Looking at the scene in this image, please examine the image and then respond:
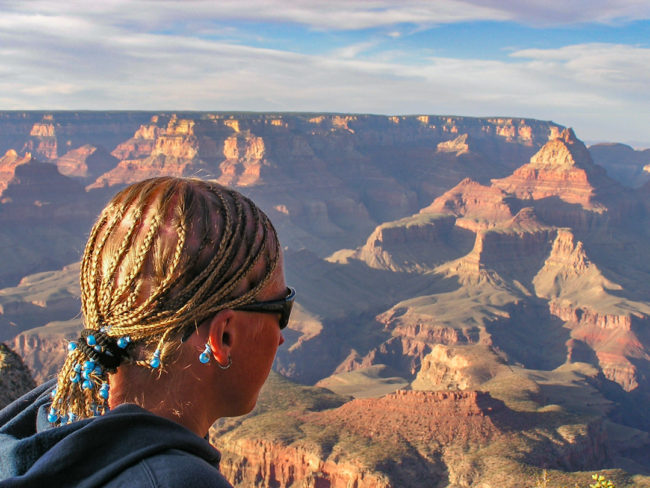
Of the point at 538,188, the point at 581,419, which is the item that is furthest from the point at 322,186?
the point at 581,419

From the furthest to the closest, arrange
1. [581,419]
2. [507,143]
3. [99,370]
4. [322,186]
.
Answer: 1. [507,143]
2. [322,186]
3. [581,419]
4. [99,370]

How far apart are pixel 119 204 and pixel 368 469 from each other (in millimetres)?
23868

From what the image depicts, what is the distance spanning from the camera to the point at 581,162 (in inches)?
4493

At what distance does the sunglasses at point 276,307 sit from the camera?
9.71 ft

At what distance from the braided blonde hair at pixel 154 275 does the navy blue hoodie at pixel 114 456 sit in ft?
0.99

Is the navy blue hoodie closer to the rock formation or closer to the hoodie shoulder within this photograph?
the hoodie shoulder

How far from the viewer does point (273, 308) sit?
3076 millimetres

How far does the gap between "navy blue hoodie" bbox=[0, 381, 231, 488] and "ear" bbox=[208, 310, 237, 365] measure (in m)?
0.40

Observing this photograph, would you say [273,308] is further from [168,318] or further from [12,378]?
[12,378]

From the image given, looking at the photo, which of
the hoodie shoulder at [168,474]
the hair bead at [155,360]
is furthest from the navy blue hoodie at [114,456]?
the hair bead at [155,360]

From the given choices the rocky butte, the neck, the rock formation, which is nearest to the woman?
the neck

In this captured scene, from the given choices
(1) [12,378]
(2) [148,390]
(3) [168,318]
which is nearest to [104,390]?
(2) [148,390]

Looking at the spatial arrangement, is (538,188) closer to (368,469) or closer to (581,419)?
(581,419)

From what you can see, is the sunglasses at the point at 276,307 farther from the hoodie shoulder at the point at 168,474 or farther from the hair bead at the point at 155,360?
the hoodie shoulder at the point at 168,474
